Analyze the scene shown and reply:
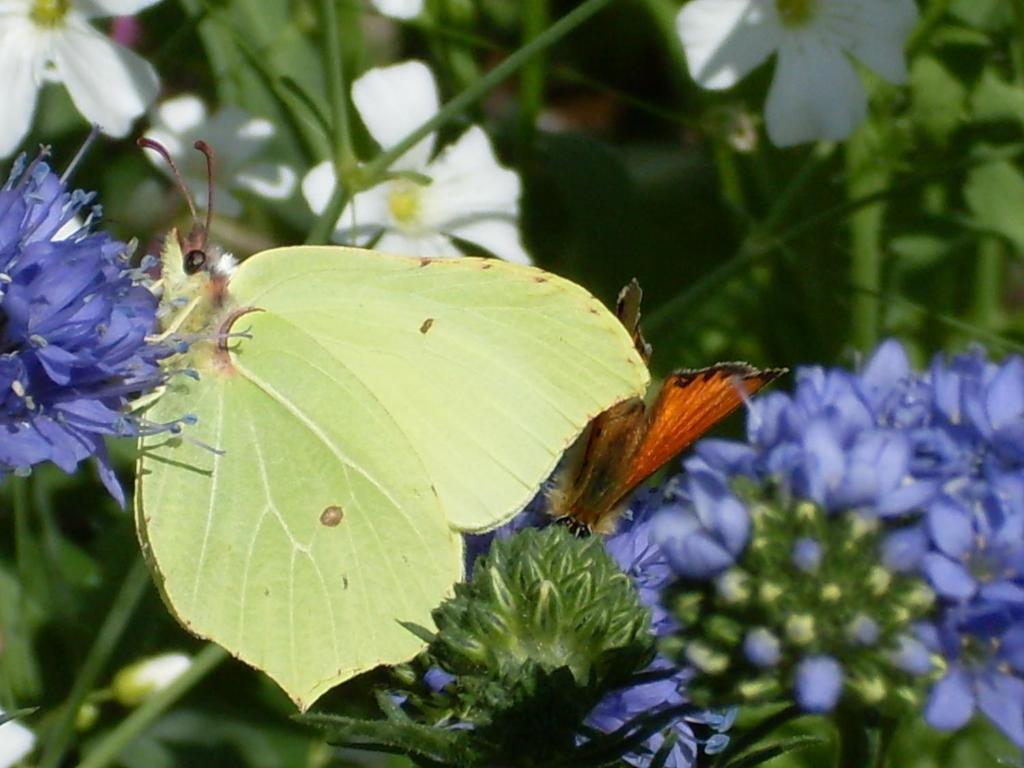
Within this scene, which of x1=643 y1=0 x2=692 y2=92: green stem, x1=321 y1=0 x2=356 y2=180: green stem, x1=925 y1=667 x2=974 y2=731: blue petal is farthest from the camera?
x1=643 y1=0 x2=692 y2=92: green stem

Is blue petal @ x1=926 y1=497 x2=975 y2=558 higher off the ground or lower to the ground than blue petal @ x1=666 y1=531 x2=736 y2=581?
higher

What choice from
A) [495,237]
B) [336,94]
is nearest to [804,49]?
[495,237]

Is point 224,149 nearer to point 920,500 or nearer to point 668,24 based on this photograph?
point 668,24

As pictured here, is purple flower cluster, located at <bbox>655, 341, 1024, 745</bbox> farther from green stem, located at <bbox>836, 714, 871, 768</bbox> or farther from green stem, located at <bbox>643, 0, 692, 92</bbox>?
green stem, located at <bbox>643, 0, 692, 92</bbox>

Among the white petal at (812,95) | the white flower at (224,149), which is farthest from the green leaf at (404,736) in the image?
the white flower at (224,149)

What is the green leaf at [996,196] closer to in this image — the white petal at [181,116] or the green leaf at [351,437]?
the green leaf at [351,437]

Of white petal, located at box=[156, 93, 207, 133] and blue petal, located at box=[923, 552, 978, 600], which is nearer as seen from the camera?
blue petal, located at box=[923, 552, 978, 600]

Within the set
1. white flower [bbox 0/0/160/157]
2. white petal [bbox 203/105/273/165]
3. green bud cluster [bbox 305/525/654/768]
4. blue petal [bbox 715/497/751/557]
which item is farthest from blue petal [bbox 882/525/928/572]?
white petal [bbox 203/105/273/165]

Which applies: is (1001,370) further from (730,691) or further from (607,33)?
(607,33)
